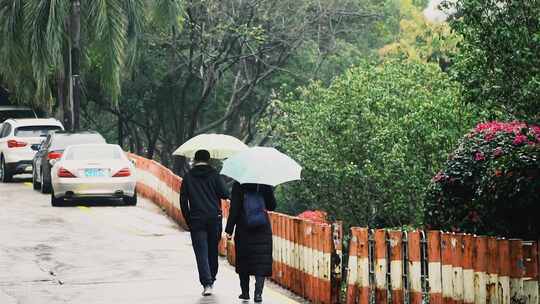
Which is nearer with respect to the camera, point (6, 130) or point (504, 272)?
point (504, 272)

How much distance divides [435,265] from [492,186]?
284 centimetres

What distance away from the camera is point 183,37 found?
48.9m

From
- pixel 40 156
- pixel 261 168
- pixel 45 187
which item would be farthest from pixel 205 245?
pixel 45 187

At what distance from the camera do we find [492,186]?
15289 mm

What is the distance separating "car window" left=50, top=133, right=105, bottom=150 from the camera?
28.7 meters

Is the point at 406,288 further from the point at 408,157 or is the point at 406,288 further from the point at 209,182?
the point at 408,157

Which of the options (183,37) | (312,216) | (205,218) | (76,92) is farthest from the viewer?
(183,37)

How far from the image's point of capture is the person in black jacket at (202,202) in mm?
14414

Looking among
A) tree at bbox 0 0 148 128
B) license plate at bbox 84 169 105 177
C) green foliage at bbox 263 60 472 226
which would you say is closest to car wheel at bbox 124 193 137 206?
license plate at bbox 84 169 105 177

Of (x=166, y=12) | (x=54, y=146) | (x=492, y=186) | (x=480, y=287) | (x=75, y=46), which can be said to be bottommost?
(x=480, y=287)

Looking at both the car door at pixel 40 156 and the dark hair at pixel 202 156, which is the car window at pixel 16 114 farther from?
the dark hair at pixel 202 156

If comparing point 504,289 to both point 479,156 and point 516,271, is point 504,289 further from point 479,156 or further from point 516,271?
point 479,156

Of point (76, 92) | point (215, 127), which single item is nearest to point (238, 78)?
point (215, 127)

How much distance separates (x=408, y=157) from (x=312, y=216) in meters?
3.37
